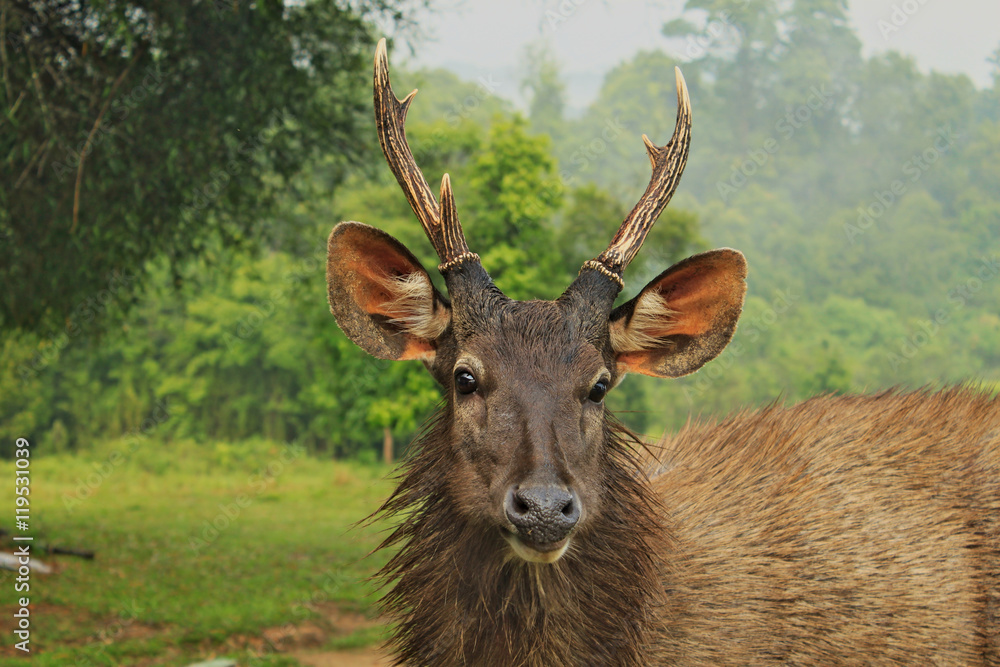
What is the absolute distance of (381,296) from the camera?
3062 millimetres

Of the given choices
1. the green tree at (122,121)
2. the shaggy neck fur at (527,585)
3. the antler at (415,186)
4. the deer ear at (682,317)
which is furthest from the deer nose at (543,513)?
the green tree at (122,121)

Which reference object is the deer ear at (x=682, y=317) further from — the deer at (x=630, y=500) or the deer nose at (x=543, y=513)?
the deer nose at (x=543, y=513)

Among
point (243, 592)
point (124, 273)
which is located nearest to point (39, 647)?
point (243, 592)

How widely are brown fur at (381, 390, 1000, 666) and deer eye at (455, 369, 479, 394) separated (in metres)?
0.27

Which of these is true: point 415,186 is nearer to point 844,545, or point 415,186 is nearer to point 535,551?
point 535,551

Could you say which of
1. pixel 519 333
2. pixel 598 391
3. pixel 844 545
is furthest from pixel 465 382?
pixel 844 545

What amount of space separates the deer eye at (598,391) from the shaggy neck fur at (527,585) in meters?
0.19

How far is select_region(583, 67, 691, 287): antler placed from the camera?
2891 millimetres

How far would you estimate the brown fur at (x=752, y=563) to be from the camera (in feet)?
8.98

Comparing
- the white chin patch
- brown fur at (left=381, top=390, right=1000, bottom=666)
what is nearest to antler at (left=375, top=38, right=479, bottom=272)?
brown fur at (left=381, top=390, right=1000, bottom=666)

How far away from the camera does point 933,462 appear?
3320mm

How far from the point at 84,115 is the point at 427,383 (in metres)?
9.03

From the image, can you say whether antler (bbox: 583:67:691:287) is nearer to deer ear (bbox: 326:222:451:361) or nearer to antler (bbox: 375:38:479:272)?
antler (bbox: 375:38:479:272)

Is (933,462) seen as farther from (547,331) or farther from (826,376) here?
(826,376)
